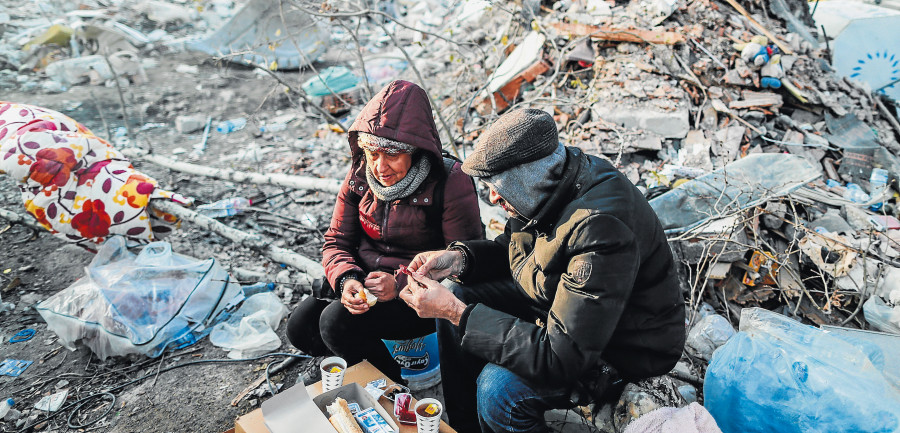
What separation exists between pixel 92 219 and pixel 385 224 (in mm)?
2228

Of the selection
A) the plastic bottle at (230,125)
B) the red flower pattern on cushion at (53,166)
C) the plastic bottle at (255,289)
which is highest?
the red flower pattern on cushion at (53,166)

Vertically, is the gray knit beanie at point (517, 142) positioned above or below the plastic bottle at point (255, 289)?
above

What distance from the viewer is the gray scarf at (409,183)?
2609 millimetres

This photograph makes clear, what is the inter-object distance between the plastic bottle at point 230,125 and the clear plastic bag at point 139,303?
374 cm

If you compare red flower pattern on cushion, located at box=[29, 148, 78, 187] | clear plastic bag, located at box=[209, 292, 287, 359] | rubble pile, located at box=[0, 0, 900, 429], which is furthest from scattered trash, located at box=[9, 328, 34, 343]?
rubble pile, located at box=[0, 0, 900, 429]

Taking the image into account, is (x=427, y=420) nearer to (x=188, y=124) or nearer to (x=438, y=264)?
(x=438, y=264)

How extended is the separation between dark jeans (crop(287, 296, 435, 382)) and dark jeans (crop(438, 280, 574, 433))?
34 cm

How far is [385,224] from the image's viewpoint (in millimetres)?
2742

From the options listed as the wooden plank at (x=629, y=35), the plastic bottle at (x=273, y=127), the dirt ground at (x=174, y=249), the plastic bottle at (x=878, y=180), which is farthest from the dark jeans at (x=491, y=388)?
the plastic bottle at (x=273, y=127)

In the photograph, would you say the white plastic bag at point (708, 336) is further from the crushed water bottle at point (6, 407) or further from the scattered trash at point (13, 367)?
the scattered trash at point (13, 367)

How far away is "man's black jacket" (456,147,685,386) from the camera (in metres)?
1.80

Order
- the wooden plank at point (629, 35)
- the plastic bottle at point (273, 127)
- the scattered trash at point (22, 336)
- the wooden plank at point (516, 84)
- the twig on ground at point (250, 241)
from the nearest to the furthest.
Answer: the scattered trash at point (22, 336) < the twig on ground at point (250, 241) < the wooden plank at point (629, 35) < the wooden plank at point (516, 84) < the plastic bottle at point (273, 127)

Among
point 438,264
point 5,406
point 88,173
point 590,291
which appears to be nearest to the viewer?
point 590,291

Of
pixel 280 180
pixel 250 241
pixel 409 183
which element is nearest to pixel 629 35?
pixel 280 180
